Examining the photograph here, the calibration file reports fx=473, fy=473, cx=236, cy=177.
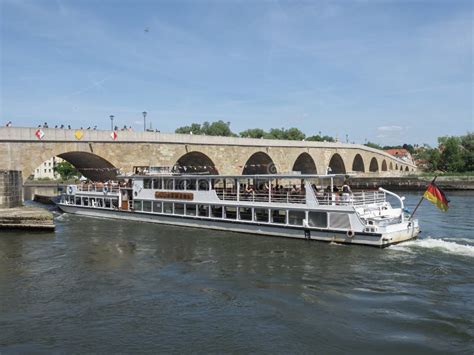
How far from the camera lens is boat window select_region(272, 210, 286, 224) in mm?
24469

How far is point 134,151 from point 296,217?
68.8 feet

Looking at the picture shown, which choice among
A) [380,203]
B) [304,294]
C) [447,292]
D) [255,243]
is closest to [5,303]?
[304,294]

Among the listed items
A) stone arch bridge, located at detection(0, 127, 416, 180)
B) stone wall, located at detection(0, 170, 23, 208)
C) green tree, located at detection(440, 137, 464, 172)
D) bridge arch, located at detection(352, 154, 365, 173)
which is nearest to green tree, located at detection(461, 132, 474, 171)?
green tree, located at detection(440, 137, 464, 172)

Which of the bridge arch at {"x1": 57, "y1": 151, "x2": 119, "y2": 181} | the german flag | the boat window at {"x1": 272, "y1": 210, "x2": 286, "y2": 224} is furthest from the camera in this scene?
the bridge arch at {"x1": 57, "y1": 151, "x2": 119, "y2": 181}

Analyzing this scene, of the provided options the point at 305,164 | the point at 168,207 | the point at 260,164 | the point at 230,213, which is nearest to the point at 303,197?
the point at 230,213

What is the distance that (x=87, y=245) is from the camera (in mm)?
22609

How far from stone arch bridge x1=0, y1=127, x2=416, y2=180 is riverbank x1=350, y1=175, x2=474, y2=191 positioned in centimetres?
1288

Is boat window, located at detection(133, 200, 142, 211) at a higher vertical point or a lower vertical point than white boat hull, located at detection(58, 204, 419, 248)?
higher

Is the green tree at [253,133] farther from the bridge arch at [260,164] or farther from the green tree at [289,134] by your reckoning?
the bridge arch at [260,164]

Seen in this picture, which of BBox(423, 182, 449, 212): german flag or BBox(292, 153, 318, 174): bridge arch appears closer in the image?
BBox(423, 182, 449, 212): german flag

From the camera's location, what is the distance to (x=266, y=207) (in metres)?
24.4

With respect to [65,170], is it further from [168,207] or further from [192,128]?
[168,207]

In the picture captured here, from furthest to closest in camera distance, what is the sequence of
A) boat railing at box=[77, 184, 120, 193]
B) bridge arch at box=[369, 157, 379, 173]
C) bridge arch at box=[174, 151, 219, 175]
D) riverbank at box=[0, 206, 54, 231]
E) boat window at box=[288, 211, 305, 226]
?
1. bridge arch at box=[369, 157, 379, 173]
2. bridge arch at box=[174, 151, 219, 175]
3. boat railing at box=[77, 184, 120, 193]
4. riverbank at box=[0, 206, 54, 231]
5. boat window at box=[288, 211, 305, 226]

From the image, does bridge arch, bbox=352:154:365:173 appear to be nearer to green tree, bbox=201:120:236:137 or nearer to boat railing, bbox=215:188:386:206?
green tree, bbox=201:120:236:137
